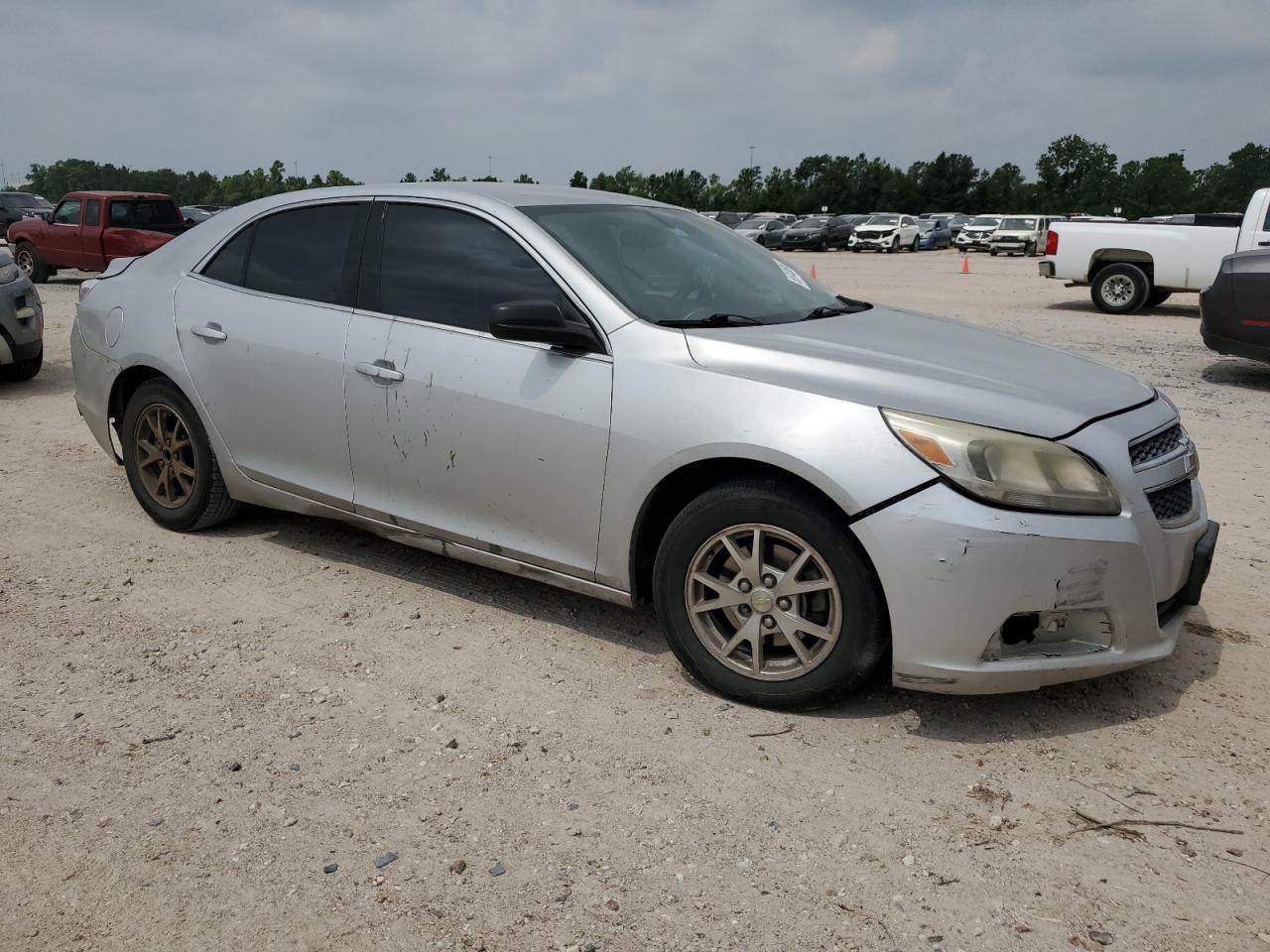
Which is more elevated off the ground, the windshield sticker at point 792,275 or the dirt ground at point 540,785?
the windshield sticker at point 792,275

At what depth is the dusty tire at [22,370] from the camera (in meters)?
9.72

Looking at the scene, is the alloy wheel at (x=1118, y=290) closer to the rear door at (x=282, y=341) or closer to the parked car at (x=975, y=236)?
the rear door at (x=282, y=341)

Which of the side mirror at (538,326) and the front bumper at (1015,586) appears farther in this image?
the side mirror at (538,326)

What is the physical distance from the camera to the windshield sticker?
480 cm

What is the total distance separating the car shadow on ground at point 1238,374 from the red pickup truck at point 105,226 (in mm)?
16399

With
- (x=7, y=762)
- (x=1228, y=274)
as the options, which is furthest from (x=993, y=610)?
(x=1228, y=274)

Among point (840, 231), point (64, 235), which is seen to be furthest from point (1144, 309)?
point (840, 231)

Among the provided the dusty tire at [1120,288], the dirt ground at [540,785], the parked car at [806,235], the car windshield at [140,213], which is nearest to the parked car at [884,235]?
the parked car at [806,235]

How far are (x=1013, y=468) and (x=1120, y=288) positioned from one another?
14.8 m

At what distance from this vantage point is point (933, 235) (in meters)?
49.7

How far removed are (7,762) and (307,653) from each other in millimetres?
1052

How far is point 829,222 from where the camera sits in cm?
4716

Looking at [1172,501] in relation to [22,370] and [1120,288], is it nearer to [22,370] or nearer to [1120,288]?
[22,370]

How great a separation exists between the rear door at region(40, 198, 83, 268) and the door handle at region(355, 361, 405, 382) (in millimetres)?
18130
